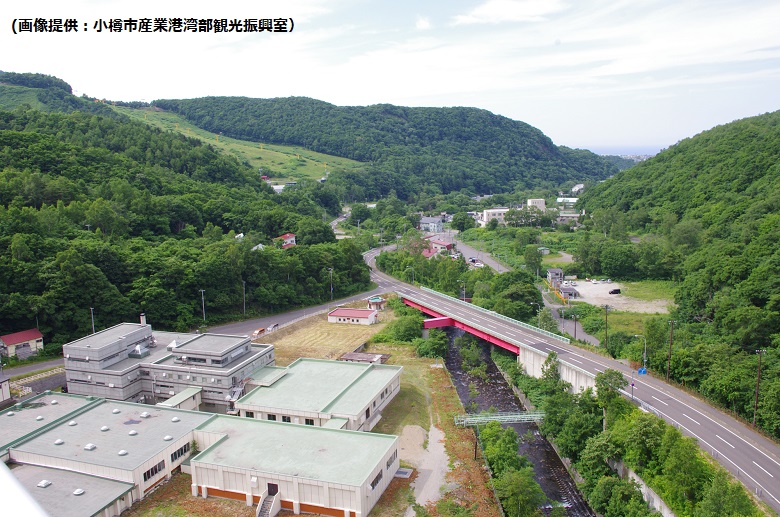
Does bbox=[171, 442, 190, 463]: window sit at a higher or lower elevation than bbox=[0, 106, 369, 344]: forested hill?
lower

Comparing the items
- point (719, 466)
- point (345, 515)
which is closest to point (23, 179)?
point (345, 515)

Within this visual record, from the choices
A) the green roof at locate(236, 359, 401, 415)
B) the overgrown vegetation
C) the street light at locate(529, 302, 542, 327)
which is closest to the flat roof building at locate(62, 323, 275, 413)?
the green roof at locate(236, 359, 401, 415)

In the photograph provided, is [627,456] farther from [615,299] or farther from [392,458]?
[615,299]

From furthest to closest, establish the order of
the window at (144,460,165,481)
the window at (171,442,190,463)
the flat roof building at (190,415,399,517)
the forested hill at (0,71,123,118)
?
the forested hill at (0,71,123,118)
the window at (171,442,190,463)
the window at (144,460,165,481)
the flat roof building at (190,415,399,517)

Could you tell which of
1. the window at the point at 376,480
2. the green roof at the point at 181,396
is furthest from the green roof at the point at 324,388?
the window at the point at 376,480

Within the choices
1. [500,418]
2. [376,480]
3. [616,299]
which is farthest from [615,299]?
[376,480]

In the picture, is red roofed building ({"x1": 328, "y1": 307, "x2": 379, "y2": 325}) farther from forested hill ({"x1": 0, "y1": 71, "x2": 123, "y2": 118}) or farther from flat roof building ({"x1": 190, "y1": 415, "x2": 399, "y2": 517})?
forested hill ({"x1": 0, "y1": 71, "x2": 123, "y2": 118})
